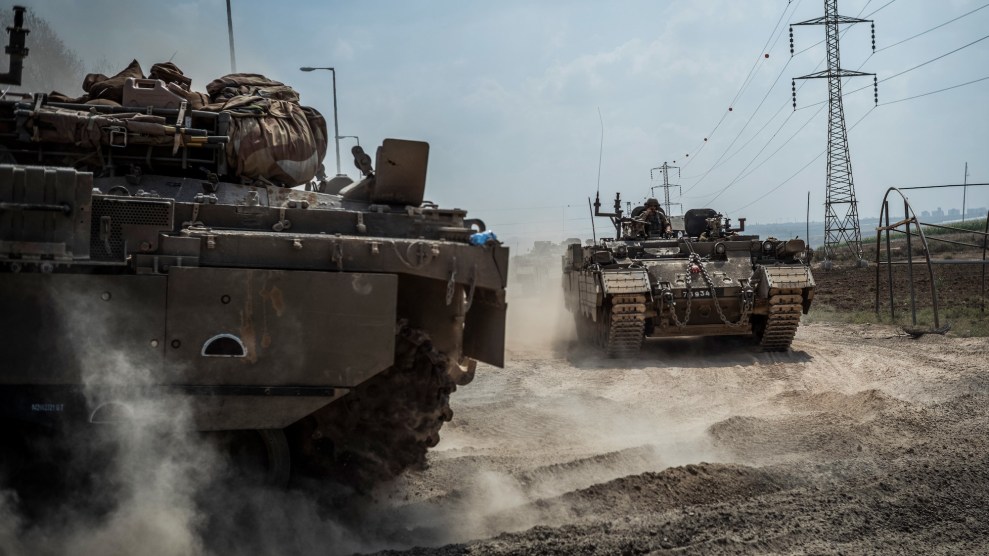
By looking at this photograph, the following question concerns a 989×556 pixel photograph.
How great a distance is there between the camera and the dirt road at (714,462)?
4.80 m

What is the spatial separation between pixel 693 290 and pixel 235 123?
867 cm

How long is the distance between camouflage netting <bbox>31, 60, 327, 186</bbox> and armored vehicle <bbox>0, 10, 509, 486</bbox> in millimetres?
19

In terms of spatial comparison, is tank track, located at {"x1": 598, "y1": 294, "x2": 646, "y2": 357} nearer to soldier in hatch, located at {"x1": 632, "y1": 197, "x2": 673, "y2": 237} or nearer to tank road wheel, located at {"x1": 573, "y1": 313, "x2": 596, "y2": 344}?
tank road wheel, located at {"x1": 573, "y1": 313, "x2": 596, "y2": 344}

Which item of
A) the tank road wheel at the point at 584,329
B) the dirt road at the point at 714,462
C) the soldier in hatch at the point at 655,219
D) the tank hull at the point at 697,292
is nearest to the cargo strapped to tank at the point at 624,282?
the tank hull at the point at 697,292

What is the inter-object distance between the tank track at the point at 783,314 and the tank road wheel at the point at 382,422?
886 cm

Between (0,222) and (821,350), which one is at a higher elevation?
(0,222)

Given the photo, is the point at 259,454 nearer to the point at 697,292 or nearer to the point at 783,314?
the point at 697,292

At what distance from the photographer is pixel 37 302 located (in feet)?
14.5

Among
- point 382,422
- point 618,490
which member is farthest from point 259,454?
point 618,490

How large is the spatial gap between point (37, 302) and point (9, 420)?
0.77 metres

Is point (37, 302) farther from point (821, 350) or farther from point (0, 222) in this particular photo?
point (821, 350)

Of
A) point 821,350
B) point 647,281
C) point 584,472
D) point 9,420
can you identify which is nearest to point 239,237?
point 9,420

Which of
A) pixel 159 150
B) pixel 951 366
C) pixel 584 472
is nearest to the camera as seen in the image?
pixel 159 150

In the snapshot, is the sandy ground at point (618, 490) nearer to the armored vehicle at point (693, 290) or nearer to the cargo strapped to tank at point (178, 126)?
the cargo strapped to tank at point (178, 126)
